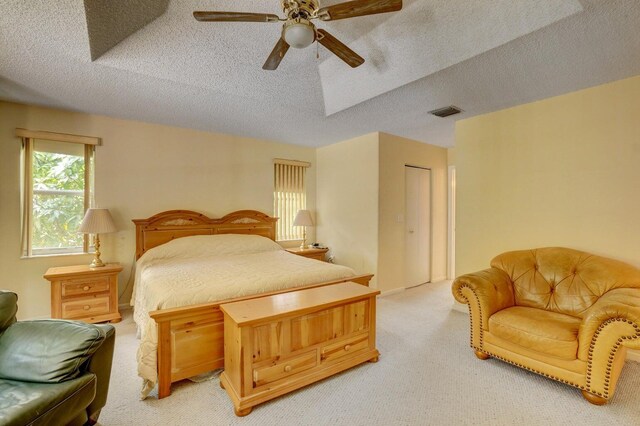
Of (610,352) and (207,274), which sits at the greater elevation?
(207,274)

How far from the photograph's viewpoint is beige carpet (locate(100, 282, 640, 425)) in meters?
1.73

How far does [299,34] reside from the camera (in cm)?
154

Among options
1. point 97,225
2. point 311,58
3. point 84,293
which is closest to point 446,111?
point 311,58

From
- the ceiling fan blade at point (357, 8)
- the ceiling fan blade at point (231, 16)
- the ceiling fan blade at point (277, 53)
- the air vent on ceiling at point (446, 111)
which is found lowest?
the ceiling fan blade at point (277, 53)

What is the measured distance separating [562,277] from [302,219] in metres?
3.24

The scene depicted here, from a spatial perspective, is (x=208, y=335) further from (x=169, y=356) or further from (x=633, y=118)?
(x=633, y=118)

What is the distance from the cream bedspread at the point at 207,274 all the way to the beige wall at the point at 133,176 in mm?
651

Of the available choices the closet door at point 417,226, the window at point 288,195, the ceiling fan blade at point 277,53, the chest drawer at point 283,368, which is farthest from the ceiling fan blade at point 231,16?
the closet door at point 417,226

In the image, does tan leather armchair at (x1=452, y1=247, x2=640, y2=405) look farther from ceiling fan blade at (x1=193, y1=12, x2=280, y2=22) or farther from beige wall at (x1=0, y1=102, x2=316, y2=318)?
beige wall at (x1=0, y1=102, x2=316, y2=318)

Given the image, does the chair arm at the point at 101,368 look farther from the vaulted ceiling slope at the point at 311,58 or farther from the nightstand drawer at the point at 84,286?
the vaulted ceiling slope at the point at 311,58

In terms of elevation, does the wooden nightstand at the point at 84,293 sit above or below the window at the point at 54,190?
below

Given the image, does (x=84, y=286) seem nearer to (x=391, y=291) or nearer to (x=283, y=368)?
(x=283, y=368)

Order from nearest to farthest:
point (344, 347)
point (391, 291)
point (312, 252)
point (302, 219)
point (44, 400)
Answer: point (44, 400) < point (344, 347) < point (391, 291) < point (312, 252) < point (302, 219)

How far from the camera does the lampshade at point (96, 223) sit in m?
3.11
